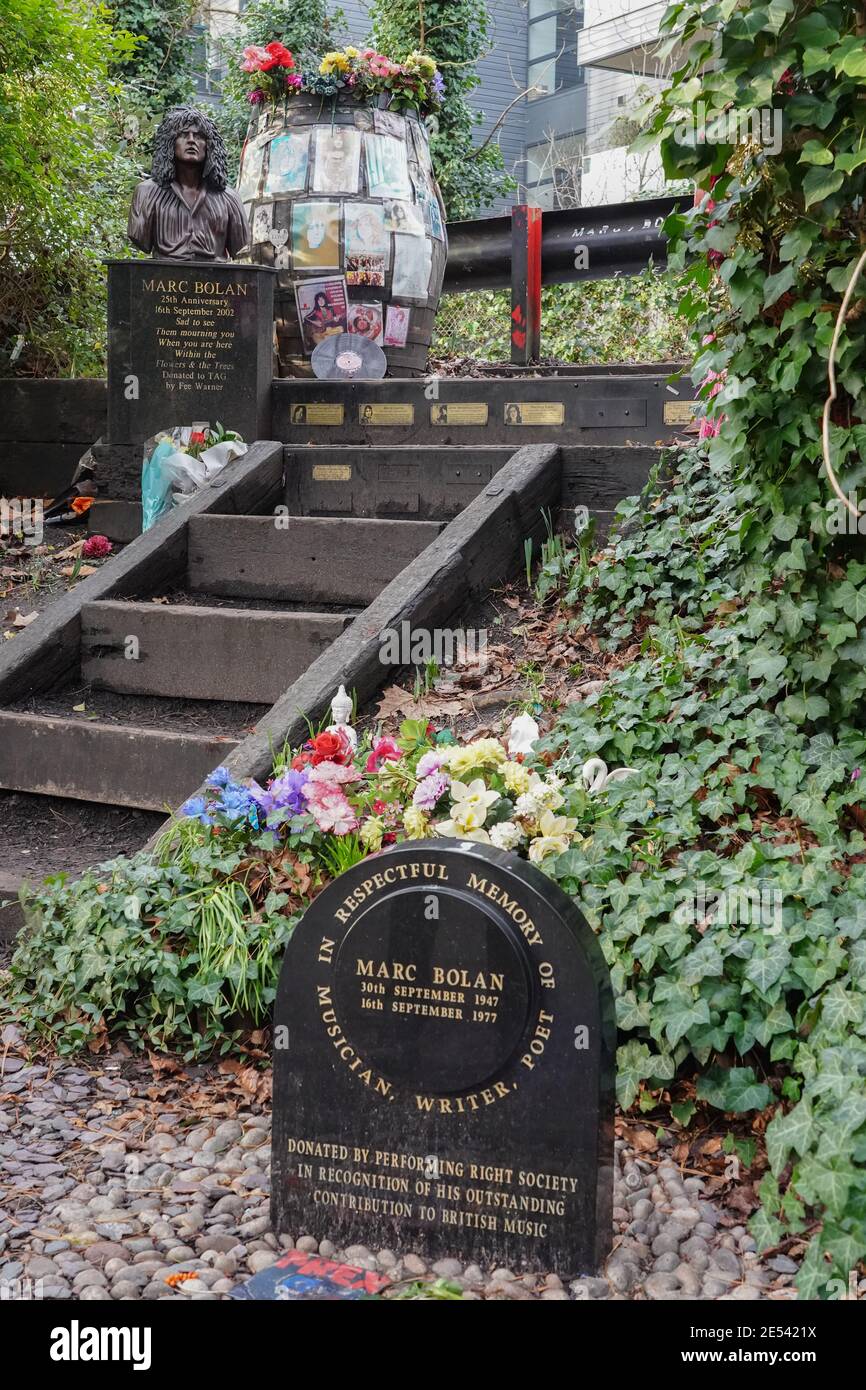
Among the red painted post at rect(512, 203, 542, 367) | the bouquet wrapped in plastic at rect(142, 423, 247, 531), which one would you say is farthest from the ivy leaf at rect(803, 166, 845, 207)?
the red painted post at rect(512, 203, 542, 367)

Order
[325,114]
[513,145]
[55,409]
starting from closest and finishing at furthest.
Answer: [55,409], [325,114], [513,145]

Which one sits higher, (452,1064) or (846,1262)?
(452,1064)

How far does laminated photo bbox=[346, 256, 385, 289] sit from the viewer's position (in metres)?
8.52

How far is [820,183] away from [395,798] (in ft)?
6.58

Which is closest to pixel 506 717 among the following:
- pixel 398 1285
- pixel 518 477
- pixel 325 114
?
pixel 518 477

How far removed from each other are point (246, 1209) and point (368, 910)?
78 centimetres

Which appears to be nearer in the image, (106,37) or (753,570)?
(753,570)

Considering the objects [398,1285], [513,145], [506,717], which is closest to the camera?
[398,1285]

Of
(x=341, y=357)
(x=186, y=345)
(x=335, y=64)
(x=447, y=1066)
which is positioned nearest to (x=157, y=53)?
(x=335, y=64)

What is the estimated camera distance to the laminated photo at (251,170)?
8.71m

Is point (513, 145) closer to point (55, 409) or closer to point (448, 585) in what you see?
point (55, 409)

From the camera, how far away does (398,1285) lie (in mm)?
2541

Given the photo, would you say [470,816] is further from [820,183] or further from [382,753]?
[820,183]

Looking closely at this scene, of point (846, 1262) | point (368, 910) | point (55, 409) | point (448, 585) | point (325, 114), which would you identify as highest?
point (325, 114)
